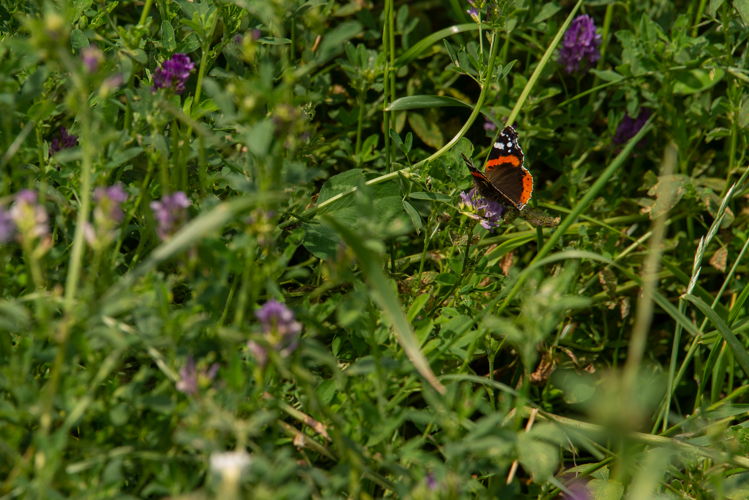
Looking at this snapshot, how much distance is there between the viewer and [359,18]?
3.27 m

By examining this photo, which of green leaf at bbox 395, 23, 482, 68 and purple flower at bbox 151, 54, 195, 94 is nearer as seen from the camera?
purple flower at bbox 151, 54, 195, 94

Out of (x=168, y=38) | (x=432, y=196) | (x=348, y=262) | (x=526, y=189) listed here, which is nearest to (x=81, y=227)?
(x=348, y=262)

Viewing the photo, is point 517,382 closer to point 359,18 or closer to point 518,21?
point 518,21

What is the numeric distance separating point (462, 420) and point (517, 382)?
45.7 inches

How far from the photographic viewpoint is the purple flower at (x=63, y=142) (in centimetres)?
226

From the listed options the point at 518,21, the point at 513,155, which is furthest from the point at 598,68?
the point at 513,155

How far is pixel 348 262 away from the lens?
160 cm

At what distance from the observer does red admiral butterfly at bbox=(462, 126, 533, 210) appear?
8.85 ft

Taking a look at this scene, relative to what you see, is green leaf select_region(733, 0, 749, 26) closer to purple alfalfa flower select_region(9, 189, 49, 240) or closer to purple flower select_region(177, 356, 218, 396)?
purple flower select_region(177, 356, 218, 396)

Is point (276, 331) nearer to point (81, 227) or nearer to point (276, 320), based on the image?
point (276, 320)

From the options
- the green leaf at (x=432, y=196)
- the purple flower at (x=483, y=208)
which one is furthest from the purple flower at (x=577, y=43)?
the green leaf at (x=432, y=196)

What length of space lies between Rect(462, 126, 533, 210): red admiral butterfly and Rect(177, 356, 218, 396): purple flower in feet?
4.43

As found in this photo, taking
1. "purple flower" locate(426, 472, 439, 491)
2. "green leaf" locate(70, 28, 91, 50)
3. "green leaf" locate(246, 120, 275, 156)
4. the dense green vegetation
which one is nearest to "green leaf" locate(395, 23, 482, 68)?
the dense green vegetation

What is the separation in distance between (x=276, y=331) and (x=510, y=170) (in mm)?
1435
